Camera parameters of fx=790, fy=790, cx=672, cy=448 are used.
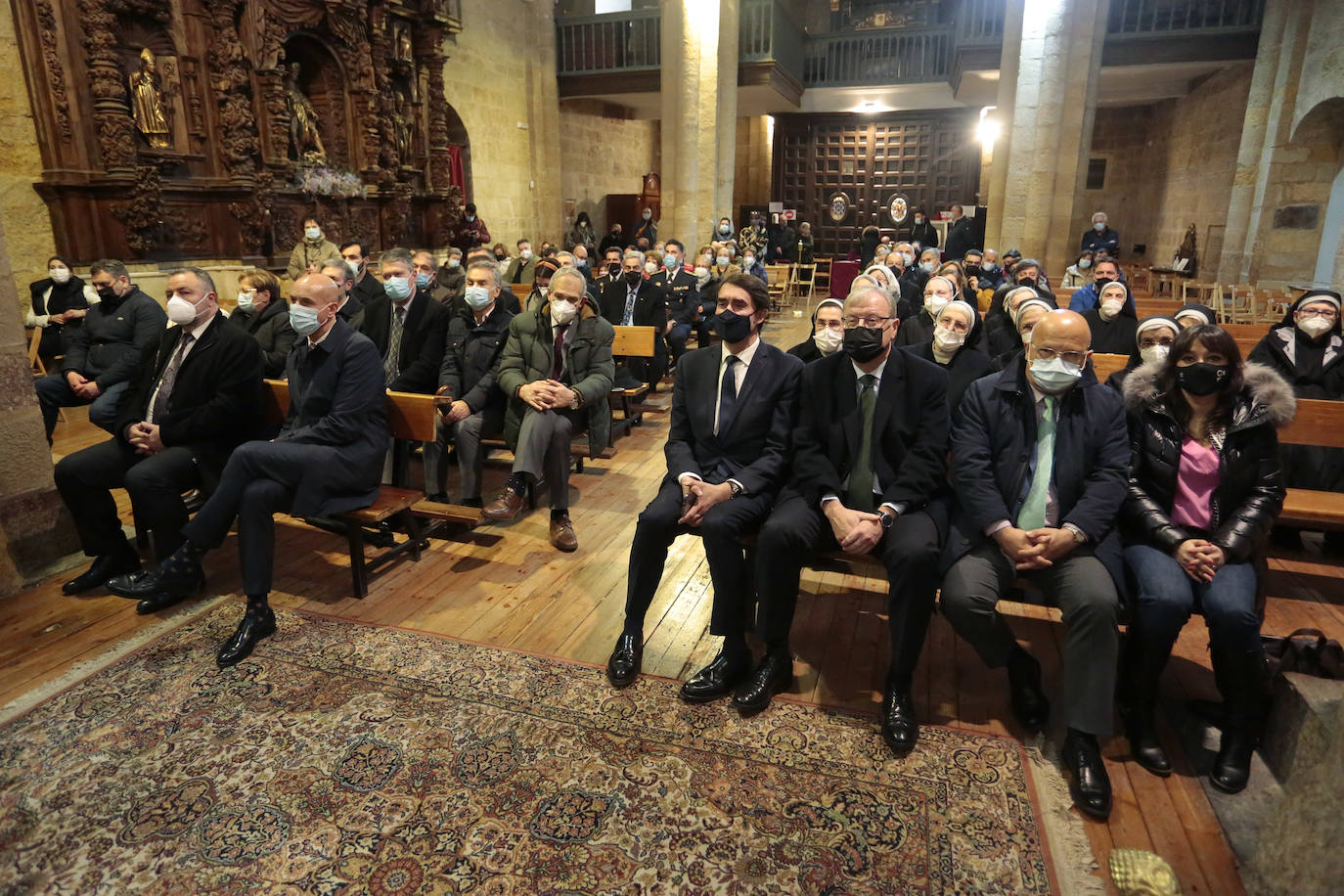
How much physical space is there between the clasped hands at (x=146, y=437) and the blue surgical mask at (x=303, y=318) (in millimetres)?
889

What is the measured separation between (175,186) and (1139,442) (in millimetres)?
10298

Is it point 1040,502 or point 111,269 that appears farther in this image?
point 111,269

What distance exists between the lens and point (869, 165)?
20438mm

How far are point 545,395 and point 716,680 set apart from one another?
2.00m

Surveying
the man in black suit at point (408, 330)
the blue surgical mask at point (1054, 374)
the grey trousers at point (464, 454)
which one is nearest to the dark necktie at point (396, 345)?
the man in black suit at point (408, 330)

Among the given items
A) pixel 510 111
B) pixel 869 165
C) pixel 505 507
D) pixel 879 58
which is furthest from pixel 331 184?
pixel 869 165

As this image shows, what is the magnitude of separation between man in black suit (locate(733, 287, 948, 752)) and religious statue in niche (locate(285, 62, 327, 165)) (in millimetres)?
10418

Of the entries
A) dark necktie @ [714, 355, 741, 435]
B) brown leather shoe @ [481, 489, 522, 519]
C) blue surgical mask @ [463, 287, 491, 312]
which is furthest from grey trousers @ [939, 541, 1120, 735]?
blue surgical mask @ [463, 287, 491, 312]

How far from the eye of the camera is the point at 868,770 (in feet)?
8.46

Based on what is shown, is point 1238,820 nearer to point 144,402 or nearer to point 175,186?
point 144,402

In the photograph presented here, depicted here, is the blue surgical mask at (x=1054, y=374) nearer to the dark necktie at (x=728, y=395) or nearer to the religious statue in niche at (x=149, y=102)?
the dark necktie at (x=728, y=395)

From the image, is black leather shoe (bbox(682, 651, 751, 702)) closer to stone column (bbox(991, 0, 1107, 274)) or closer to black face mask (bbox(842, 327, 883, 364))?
black face mask (bbox(842, 327, 883, 364))

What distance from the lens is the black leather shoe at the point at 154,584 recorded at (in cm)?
355

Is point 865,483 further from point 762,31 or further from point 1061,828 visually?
point 762,31
